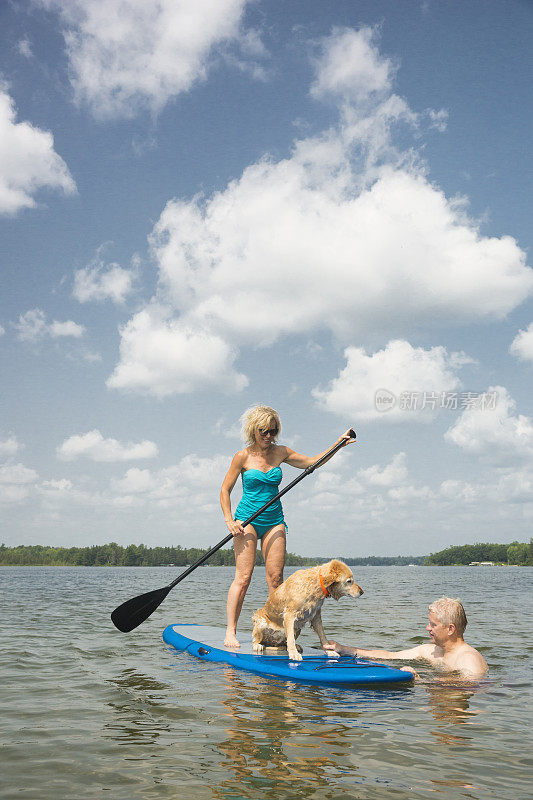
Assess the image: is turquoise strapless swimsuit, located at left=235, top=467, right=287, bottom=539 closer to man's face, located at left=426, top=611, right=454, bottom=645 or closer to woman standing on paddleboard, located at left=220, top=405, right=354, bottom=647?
woman standing on paddleboard, located at left=220, top=405, right=354, bottom=647

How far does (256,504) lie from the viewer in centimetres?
712

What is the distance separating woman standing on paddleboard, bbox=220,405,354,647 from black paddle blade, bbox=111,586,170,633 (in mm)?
1291

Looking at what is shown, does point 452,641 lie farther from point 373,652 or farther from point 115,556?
point 115,556

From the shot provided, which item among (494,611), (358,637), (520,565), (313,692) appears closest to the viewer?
(313,692)

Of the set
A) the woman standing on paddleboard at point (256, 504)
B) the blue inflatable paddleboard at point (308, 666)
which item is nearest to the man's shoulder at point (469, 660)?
→ the blue inflatable paddleboard at point (308, 666)

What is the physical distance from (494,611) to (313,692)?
11.7m

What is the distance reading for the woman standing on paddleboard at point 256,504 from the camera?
7.05m

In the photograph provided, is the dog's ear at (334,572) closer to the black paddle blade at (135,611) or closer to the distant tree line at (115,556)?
the black paddle blade at (135,611)

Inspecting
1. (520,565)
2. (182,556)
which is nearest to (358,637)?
(182,556)

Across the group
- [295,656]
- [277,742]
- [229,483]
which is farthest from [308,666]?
[229,483]

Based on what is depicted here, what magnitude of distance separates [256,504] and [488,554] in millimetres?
173965

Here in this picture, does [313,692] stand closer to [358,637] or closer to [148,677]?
[148,677]

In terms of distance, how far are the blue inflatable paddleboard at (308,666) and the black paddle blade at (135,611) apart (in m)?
0.78

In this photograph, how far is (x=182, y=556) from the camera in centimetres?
14125
